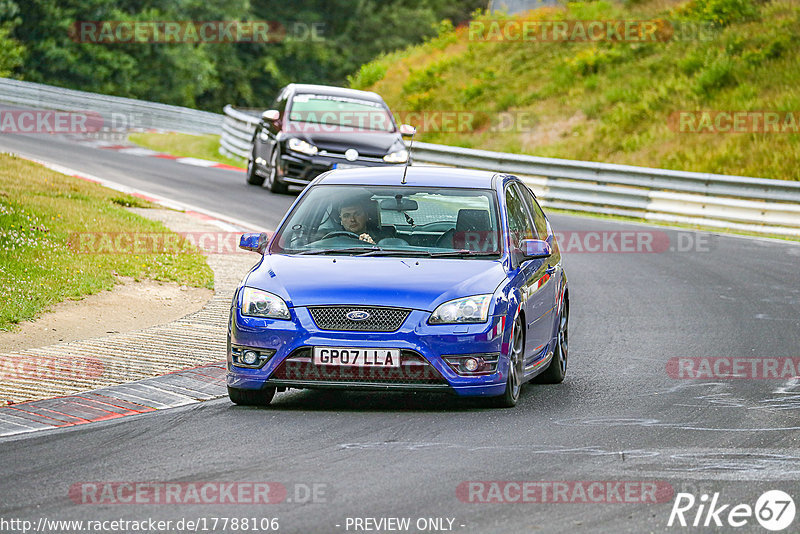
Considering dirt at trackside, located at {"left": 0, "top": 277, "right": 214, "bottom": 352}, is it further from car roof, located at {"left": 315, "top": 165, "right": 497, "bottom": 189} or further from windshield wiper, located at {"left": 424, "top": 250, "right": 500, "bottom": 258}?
windshield wiper, located at {"left": 424, "top": 250, "right": 500, "bottom": 258}

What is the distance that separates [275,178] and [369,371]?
16.0 m

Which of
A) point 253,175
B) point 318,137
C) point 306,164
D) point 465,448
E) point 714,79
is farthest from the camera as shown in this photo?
point 714,79

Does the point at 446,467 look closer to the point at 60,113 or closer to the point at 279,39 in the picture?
the point at 60,113

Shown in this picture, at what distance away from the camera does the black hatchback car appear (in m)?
23.2

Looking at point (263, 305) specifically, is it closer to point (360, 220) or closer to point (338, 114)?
point (360, 220)

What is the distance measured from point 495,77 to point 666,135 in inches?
371

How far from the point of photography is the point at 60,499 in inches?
252

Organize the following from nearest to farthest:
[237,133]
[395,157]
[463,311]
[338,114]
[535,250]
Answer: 1. [463,311]
2. [535,250]
3. [395,157]
4. [338,114]
5. [237,133]

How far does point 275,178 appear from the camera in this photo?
24.2 m

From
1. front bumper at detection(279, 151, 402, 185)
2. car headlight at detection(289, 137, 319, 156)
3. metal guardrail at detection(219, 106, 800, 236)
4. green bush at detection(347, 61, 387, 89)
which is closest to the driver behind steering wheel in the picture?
front bumper at detection(279, 151, 402, 185)

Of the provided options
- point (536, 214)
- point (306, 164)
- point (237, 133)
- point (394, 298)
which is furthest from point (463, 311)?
point (237, 133)

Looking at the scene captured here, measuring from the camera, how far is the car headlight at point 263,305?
341 inches

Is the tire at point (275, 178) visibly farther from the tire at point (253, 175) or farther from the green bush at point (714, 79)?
the green bush at point (714, 79)

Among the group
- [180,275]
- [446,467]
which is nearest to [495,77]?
[180,275]
